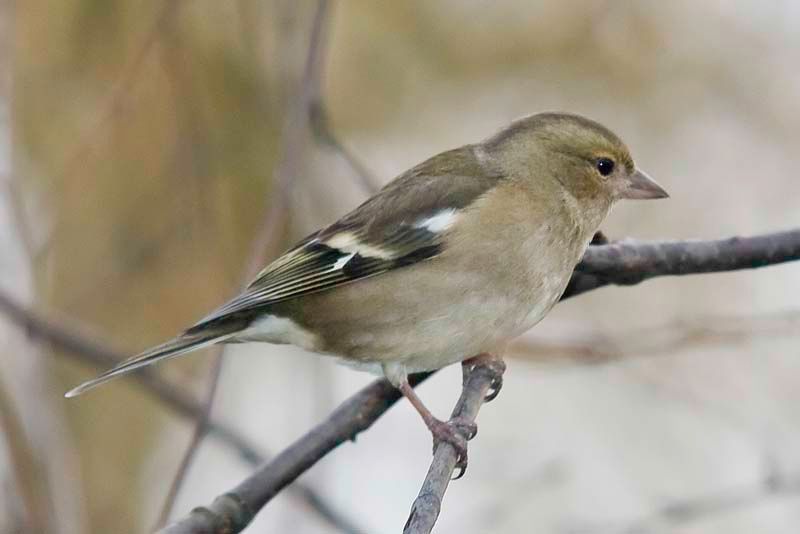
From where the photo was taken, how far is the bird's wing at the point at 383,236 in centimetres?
390

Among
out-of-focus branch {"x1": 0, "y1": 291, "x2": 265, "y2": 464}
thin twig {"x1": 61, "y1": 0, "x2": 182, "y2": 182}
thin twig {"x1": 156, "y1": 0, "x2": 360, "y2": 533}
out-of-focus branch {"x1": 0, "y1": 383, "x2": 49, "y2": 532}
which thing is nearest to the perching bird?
thin twig {"x1": 156, "y1": 0, "x2": 360, "y2": 533}

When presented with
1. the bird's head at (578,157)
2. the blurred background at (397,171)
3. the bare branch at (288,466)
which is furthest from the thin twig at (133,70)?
the bare branch at (288,466)

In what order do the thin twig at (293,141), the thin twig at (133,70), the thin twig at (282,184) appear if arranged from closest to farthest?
the thin twig at (282,184), the thin twig at (293,141), the thin twig at (133,70)

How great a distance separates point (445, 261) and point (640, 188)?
0.92 metres

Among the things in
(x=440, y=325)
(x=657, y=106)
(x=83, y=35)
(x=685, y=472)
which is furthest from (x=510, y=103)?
(x=440, y=325)

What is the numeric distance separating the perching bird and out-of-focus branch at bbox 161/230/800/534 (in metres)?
0.18

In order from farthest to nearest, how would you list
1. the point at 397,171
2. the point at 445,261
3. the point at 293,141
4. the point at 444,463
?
the point at 397,171, the point at 445,261, the point at 293,141, the point at 444,463

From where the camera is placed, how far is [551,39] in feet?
26.4

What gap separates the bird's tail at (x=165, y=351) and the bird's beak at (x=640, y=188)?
1.58 meters

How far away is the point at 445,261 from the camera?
3.79 meters

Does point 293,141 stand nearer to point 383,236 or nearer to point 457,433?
point 383,236

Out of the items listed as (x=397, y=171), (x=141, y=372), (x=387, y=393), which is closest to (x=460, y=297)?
(x=387, y=393)

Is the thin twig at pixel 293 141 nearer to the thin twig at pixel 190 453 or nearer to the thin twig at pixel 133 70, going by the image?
the thin twig at pixel 190 453

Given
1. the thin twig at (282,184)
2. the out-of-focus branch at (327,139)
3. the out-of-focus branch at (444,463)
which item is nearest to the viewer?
the out-of-focus branch at (444,463)
